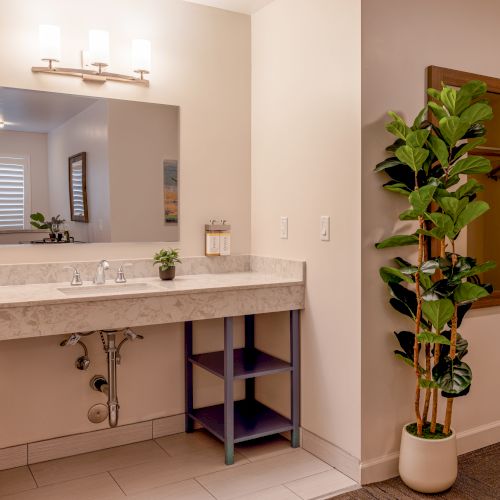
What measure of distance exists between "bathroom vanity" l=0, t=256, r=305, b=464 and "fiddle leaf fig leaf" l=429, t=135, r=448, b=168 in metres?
0.90

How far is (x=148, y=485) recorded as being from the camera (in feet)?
8.29

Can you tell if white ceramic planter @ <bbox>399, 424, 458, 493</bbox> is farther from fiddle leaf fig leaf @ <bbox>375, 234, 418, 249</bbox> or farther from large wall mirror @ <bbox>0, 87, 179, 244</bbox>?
large wall mirror @ <bbox>0, 87, 179, 244</bbox>

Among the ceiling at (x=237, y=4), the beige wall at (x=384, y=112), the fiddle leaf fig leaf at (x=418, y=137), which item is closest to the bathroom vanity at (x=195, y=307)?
the beige wall at (x=384, y=112)

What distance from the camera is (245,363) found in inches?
118

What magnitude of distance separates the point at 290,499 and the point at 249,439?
1.63ft

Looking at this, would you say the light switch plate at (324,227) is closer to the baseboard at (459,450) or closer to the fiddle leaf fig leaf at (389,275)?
the fiddle leaf fig leaf at (389,275)

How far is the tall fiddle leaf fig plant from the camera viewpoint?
223 centimetres

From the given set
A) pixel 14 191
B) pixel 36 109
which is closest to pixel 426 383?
pixel 14 191

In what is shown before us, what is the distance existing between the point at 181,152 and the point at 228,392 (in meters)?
1.29

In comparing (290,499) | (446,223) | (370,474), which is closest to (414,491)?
(370,474)

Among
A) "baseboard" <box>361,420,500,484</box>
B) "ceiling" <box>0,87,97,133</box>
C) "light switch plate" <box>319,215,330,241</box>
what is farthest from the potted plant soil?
"ceiling" <box>0,87,97,133</box>

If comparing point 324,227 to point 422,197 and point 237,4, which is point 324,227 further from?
point 237,4

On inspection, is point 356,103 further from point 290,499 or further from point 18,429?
point 18,429

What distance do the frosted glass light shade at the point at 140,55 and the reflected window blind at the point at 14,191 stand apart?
720 millimetres
